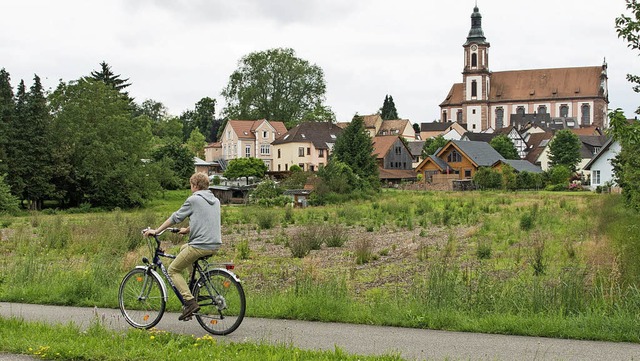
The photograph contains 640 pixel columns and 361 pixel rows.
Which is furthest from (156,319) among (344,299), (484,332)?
(484,332)

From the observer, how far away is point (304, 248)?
20.6 meters

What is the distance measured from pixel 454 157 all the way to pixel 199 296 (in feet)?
268

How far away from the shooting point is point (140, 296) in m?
9.48

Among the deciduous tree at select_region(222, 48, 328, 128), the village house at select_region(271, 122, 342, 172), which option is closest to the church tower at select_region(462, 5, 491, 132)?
the deciduous tree at select_region(222, 48, 328, 128)

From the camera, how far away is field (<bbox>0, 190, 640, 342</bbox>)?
9.38m

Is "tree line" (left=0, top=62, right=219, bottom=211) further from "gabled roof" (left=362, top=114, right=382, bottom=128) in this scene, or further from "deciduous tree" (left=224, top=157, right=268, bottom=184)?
"gabled roof" (left=362, top=114, right=382, bottom=128)

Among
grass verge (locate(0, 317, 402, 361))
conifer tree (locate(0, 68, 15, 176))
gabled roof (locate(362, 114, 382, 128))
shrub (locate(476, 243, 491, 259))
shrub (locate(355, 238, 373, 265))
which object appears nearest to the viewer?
grass verge (locate(0, 317, 402, 361))

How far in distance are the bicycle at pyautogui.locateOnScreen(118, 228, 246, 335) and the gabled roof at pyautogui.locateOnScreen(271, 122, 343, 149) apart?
8861 cm

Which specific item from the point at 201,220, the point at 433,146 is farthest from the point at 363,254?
the point at 433,146

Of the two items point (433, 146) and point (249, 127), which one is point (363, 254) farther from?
point (433, 146)

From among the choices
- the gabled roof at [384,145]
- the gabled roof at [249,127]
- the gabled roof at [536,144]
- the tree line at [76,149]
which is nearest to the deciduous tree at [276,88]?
the gabled roof at [249,127]

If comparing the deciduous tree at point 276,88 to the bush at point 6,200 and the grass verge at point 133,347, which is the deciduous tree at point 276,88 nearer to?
the bush at point 6,200

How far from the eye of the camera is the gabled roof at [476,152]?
87000 millimetres

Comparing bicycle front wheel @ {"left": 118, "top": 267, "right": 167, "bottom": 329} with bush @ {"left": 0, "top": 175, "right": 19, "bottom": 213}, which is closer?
bicycle front wheel @ {"left": 118, "top": 267, "right": 167, "bottom": 329}
